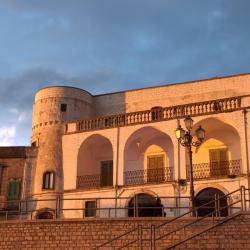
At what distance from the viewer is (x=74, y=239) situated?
1931cm

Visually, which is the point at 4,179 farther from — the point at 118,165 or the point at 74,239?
the point at 74,239

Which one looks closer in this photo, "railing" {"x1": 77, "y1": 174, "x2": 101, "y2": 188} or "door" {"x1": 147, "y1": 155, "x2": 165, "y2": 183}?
"door" {"x1": 147, "y1": 155, "x2": 165, "y2": 183}

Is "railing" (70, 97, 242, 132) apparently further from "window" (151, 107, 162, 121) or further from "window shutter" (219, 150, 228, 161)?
"window shutter" (219, 150, 228, 161)

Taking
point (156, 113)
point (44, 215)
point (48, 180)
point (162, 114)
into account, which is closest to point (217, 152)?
point (162, 114)

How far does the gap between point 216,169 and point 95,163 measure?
7.52 m

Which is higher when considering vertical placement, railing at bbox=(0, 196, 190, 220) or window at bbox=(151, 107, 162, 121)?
window at bbox=(151, 107, 162, 121)

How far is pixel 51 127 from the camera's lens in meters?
30.1

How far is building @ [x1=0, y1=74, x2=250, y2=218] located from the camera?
25.5m

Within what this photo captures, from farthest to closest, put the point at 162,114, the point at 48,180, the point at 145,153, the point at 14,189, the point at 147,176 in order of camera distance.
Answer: the point at 14,189 → the point at 48,180 → the point at 145,153 → the point at 147,176 → the point at 162,114

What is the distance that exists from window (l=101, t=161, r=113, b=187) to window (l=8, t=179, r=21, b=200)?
5.04 m

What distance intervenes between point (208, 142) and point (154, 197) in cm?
453

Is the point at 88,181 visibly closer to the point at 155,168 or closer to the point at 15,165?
the point at 155,168

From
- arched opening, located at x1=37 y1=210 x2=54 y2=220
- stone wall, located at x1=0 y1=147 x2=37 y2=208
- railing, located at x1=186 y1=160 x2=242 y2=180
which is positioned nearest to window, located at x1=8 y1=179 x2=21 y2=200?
stone wall, located at x1=0 y1=147 x2=37 y2=208

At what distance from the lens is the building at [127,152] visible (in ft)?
83.8
